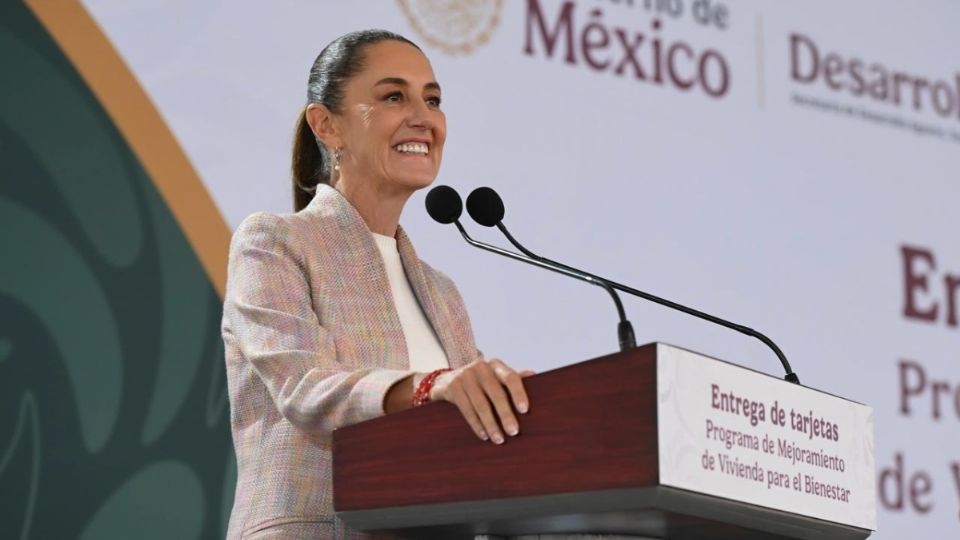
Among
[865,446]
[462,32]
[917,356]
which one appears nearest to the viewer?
[865,446]

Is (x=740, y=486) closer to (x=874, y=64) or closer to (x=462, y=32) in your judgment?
(x=462, y=32)

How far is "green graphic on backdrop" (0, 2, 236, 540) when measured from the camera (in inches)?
114

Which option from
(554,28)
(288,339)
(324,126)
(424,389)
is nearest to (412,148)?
(324,126)

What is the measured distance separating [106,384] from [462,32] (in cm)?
121

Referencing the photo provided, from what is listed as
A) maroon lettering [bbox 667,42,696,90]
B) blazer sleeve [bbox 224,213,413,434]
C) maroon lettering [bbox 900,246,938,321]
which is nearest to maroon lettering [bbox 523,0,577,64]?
maroon lettering [bbox 667,42,696,90]

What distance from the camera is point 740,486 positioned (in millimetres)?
1485

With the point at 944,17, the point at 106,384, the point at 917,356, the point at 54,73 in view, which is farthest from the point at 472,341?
the point at 944,17

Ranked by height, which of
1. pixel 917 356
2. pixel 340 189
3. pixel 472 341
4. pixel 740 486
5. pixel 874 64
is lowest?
pixel 740 486

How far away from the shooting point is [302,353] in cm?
183

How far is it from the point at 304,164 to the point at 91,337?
32.5 inches

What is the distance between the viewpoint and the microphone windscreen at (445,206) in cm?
207

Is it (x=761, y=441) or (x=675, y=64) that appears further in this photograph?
(x=675, y=64)

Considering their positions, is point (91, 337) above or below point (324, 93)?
below

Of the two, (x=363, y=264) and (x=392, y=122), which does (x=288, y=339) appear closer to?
(x=363, y=264)
